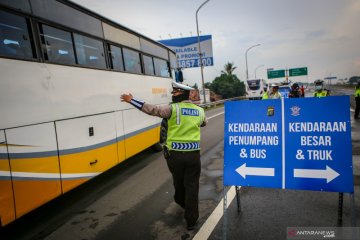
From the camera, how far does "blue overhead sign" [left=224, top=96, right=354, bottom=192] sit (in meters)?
3.60

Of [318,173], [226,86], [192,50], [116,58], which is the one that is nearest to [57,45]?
[116,58]

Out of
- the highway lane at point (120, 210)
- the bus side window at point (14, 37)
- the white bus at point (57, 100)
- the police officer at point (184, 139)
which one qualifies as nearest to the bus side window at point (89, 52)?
the white bus at point (57, 100)

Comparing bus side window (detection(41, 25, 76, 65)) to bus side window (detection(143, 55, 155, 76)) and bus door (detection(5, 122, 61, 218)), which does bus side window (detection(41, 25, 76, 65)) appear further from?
bus side window (detection(143, 55, 155, 76))

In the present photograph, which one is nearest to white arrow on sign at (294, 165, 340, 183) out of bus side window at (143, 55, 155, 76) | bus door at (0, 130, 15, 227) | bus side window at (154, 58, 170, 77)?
bus door at (0, 130, 15, 227)

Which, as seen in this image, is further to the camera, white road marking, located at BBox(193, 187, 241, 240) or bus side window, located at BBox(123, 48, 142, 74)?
bus side window, located at BBox(123, 48, 142, 74)

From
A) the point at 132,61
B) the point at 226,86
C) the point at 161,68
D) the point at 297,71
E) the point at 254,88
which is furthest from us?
the point at 297,71

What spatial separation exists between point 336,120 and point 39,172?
4.04 m

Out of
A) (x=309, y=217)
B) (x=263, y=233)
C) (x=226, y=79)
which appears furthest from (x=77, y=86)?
(x=226, y=79)

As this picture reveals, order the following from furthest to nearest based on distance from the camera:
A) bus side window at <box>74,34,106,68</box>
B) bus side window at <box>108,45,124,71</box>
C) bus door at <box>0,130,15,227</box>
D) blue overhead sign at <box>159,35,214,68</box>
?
blue overhead sign at <box>159,35,214,68</box>, bus side window at <box>108,45,124,71</box>, bus side window at <box>74,34,106,68</box>, bus door at <box>0,130,15,227</box>

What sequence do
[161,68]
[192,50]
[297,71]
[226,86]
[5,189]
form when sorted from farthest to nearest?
[297,71] < [226,86] < [192,50] < [161,68] < [5,189]

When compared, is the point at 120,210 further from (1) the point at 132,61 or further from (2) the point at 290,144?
(1) the point at 132,61

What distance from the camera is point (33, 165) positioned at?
425cm

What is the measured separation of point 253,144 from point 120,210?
257 cm

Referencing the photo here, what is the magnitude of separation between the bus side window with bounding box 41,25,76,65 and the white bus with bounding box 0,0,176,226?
0.02 meters
